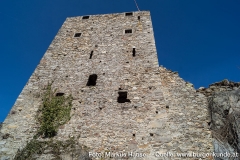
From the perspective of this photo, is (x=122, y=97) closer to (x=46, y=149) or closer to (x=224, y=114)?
(x=46, y=149)

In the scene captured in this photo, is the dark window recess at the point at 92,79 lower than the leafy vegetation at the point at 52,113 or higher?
higher

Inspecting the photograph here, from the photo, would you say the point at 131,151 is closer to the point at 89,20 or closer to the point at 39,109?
the point at 39,109

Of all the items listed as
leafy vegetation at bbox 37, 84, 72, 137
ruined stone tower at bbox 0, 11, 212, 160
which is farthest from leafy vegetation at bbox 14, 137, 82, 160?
leafy vegetation at bbox 37, 84, 72, 137

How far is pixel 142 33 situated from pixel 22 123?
738 cm

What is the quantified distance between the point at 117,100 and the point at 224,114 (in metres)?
4.31

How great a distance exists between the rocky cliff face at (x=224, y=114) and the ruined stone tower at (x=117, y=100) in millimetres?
369

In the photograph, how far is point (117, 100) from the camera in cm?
843

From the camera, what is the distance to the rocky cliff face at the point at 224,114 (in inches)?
289

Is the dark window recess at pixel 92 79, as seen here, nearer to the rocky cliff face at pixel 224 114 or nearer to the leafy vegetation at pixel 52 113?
the leafy vegetation at pixel 52 113

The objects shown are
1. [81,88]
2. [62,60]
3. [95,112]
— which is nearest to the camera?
[95,112]

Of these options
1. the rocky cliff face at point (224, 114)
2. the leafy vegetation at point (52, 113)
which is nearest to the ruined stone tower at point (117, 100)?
the leafy vegetation at point (52, 113)

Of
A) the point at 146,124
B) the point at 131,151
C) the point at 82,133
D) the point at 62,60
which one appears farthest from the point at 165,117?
the point at 62,60

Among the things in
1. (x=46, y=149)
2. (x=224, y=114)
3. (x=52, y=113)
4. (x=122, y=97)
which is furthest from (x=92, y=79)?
(x=224, y=114)

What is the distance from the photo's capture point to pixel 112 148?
697 centimetres
